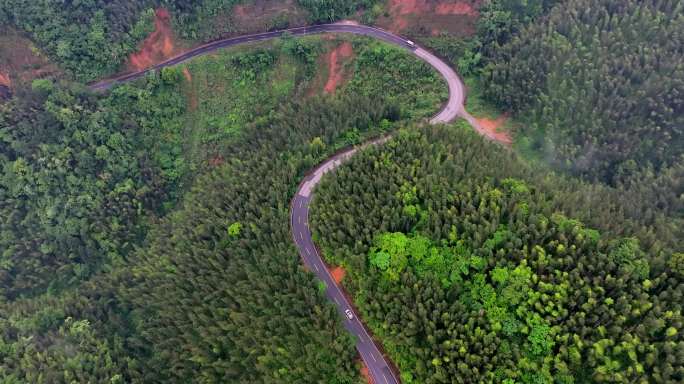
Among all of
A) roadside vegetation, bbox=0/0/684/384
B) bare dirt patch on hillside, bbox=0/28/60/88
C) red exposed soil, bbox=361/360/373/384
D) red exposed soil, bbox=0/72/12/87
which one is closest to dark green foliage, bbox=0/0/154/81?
roadside vegetation, bbox=0/0/684/384

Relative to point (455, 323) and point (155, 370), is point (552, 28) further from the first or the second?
point (155, 370)

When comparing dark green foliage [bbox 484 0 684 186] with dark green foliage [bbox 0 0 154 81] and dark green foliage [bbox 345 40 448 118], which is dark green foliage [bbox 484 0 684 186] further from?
dark green foliage [bbox 0 0 154 81]

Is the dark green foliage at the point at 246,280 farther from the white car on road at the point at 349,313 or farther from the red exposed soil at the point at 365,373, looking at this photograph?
the white car on road at the point at 349,313

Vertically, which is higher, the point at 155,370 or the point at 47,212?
the point at 47,212

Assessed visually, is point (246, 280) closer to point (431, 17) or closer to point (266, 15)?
point (266, 15)

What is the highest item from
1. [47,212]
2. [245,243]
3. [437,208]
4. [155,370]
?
[437,208]

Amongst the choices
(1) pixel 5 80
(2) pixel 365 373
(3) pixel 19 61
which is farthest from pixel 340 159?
(1) pixel 5 80

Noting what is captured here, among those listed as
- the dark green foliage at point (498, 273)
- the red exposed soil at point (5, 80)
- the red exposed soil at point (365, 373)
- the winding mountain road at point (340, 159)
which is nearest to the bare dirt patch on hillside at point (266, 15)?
the winding mountain road at point (340, 159)

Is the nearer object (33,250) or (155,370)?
(155,370)

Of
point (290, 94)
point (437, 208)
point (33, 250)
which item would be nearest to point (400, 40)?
point (290, 94)
